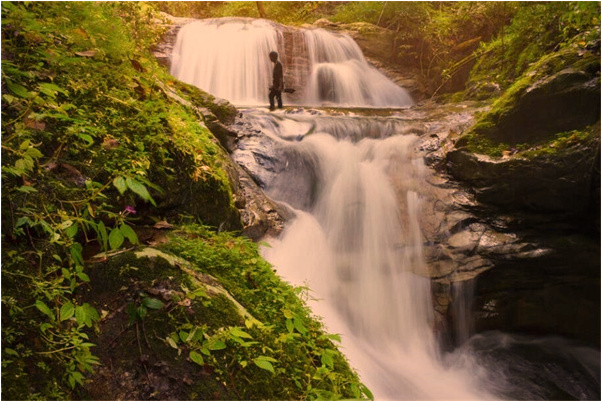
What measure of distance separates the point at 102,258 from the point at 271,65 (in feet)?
35.1

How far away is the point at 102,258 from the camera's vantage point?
203cm

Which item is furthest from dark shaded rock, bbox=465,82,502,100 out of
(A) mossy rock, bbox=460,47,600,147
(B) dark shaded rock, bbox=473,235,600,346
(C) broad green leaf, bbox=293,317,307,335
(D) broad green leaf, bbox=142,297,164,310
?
(D) broad green leaf, bbox=142,297,164,310

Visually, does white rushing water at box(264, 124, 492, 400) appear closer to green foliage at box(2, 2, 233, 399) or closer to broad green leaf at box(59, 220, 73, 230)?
green foliage at box(2, 2, 233, 399)

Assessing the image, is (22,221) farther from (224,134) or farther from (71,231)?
(224,134)

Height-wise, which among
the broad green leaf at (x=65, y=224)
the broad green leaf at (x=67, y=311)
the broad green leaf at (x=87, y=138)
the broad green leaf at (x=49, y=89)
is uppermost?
the broad green leaf at (x=49, y=89)

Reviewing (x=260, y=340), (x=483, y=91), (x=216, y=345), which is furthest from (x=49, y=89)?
(x=483, y=91)

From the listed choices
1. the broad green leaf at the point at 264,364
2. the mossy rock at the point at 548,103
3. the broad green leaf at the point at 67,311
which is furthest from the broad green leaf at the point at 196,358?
the mossy rock at the point at 548,103

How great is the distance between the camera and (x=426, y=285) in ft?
17.6

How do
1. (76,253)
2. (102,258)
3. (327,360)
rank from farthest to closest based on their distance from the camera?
1. (327,360)
2. (102,258)
3. (76,253)

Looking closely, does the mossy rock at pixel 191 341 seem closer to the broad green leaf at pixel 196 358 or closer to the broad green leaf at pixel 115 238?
the broad green leaf at pixel 196 358

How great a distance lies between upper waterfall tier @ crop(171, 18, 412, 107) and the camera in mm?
11234

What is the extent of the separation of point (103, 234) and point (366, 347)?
3537 mm

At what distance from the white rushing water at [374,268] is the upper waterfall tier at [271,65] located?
5.07 meters

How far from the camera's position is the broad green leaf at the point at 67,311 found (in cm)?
172
